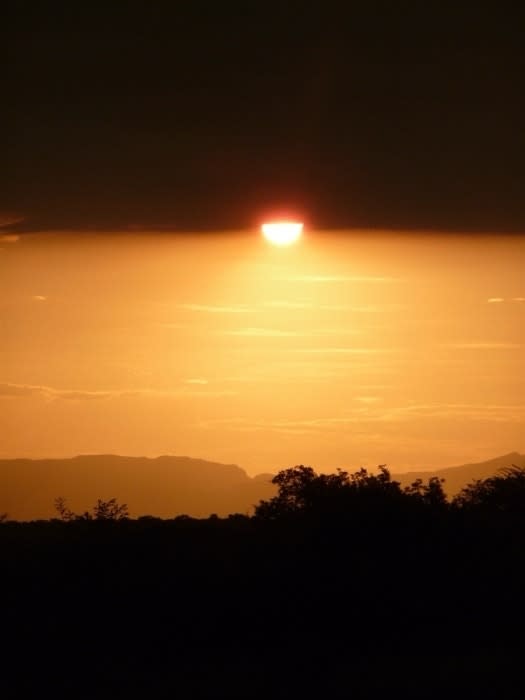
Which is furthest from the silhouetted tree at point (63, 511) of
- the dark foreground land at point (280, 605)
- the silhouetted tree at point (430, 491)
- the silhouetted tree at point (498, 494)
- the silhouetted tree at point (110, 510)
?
the silhouetted tree at point (498, 494)

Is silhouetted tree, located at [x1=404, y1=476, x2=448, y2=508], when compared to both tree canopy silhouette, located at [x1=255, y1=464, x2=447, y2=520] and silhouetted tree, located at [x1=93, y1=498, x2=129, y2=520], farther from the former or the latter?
silhouetted tree, located at [x1=93, y1=498, x2=129, y2=520]

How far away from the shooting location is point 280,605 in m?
22.0

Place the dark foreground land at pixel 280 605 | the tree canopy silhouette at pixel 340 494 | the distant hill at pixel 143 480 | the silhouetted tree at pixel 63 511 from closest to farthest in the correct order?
the dark foreground land at pixel 280 605 → the tree canopy silhouette at pixel 340 494 → the silhouetted tree at pixel 63 511 → the distant hill at pixel 143 480

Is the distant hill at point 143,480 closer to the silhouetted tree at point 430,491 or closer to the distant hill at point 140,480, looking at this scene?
the distant hill at point 140,480

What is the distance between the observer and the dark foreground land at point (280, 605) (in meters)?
19.5

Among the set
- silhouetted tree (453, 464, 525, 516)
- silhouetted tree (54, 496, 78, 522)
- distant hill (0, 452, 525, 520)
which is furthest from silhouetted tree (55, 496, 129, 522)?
distant hill (0, 452, 525, 520)

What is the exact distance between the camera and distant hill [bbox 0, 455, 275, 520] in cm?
9994

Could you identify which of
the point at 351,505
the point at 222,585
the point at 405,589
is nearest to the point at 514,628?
the point at 405,589

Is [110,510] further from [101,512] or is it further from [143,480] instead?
[143,480]

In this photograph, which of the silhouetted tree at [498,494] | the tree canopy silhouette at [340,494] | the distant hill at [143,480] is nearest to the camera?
the tree canopy silhouette at [340,494]

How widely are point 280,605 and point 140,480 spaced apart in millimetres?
111990

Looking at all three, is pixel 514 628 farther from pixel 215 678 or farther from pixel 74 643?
pixel 74 643

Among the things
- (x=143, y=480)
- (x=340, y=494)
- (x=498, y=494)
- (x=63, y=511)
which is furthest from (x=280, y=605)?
(x=143, y=480)

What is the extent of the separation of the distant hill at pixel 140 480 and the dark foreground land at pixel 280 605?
62.2m
